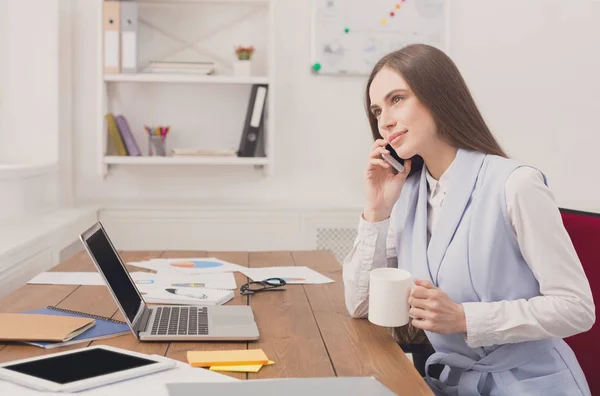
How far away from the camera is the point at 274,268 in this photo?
7.22 feet

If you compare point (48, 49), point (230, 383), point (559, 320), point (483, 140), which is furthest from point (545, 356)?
point (48, 49)

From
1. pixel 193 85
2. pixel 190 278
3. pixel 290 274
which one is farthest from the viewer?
pixel 193 85

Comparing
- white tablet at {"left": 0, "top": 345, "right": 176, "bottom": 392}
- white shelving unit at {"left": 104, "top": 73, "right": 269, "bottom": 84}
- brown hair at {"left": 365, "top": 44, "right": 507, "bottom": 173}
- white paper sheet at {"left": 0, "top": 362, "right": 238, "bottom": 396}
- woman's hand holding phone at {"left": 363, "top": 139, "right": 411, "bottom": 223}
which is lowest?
white paper sheet at {"left": 0, "top": 362, "right": 238, "bottom": 396}

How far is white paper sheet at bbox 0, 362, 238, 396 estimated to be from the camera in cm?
107

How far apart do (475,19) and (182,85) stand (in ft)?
4.75

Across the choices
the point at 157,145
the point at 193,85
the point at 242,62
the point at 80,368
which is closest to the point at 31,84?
the point at 157,145

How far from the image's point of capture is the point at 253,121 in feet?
10.9

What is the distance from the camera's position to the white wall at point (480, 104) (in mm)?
3502

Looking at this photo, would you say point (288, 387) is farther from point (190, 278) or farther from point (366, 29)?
point (366, 29)

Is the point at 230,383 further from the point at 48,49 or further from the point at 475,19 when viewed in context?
the point at 475,19

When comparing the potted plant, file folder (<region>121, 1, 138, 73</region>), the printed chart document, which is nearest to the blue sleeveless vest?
the printed chart document

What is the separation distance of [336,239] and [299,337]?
2.04 meters

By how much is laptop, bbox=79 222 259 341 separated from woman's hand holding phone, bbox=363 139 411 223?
38 cm

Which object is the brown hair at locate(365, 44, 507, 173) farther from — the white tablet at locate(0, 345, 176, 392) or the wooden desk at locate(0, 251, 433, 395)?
the white tablet at locate(0, 345, 176, 392)
